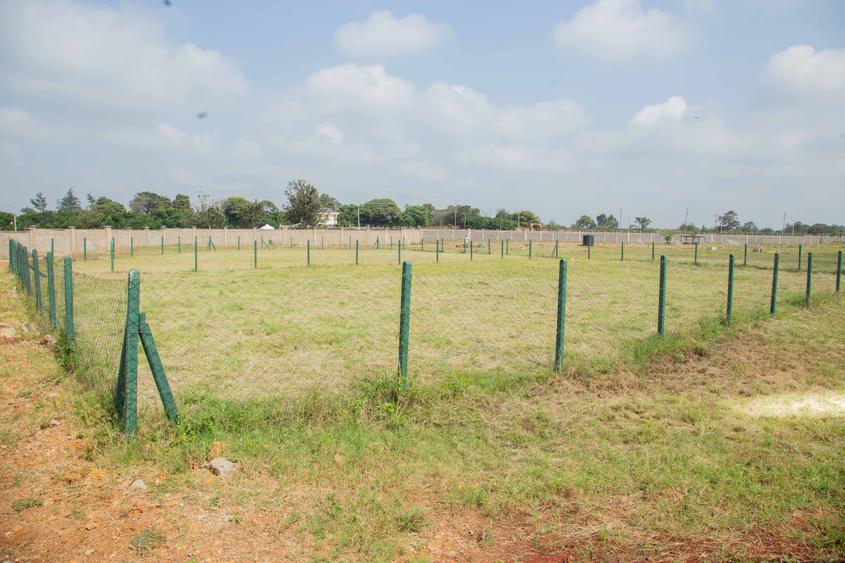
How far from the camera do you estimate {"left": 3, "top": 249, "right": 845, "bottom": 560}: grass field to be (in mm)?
3568

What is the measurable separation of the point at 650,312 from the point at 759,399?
6.12 m

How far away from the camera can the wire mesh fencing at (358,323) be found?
712cm

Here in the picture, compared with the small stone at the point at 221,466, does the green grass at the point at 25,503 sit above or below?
below

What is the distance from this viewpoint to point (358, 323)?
10586mm

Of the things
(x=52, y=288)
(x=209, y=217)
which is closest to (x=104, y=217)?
(x=209, y=217)

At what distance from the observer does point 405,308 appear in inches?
228

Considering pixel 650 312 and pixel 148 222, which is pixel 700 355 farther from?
pixel 148 222

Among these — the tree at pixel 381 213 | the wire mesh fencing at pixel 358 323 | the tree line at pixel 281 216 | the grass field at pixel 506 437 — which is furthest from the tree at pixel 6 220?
the tree at pixel 381 213

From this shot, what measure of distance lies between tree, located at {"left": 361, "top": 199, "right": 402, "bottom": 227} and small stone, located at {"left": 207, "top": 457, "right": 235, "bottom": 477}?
438 feet

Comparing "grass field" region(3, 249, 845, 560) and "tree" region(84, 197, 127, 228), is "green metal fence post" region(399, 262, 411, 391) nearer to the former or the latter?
"grass field" region(3, 249, 845, 560)

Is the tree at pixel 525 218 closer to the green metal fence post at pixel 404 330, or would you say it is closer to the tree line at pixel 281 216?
the tree line at pixel 281 216

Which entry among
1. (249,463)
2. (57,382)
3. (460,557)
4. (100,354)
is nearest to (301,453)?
(249,463)

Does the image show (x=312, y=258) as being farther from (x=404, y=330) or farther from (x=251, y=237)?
(x=404, y=330)

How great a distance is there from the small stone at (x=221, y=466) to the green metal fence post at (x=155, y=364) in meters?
0.73
